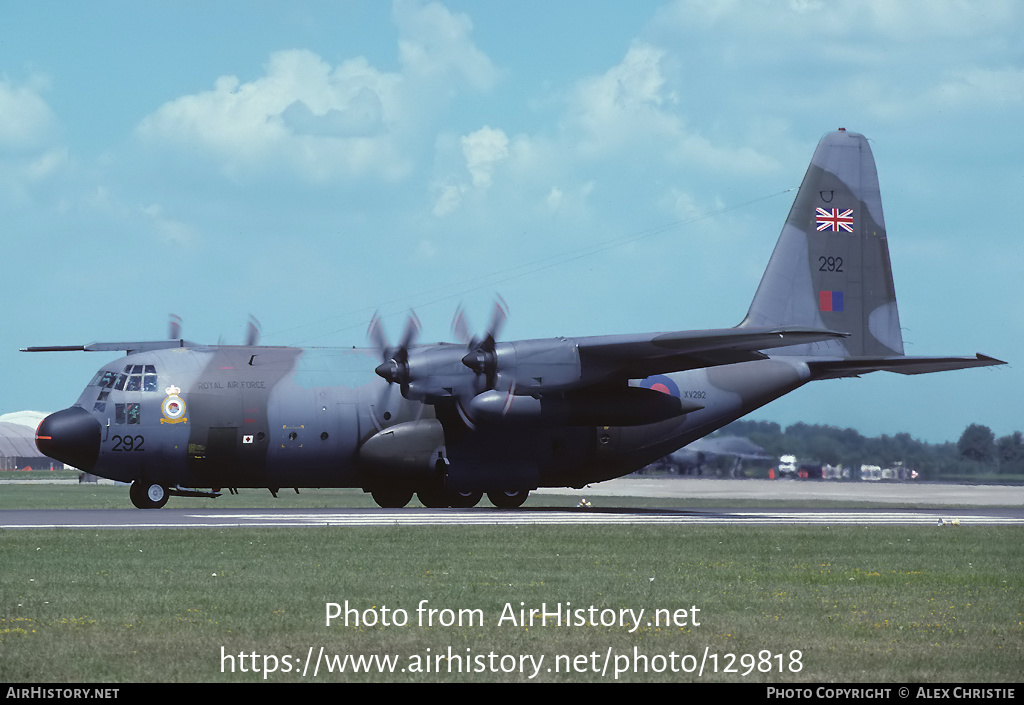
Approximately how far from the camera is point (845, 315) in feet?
133

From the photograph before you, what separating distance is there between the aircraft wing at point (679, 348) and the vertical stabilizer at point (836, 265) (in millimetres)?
6329

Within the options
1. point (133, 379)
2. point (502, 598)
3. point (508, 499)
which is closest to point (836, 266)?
point (508, 499)

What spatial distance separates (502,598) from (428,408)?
20.0 meters

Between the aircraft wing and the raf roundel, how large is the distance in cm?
1102

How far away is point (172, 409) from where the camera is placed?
34.0 meters

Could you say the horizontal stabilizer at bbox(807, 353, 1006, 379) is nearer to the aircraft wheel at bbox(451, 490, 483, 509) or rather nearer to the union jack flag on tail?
the union jack flag on tail

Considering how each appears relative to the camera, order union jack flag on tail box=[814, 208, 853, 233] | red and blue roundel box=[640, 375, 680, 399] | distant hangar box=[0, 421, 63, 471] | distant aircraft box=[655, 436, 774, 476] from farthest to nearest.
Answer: distant hangar box=[0, 421, 63, 471]
distant aircraft box=[655, 436, 774, 476]
union jack flag on tail box=[814, 208, 853, 233]
red and blue roundel box=[640, 375, 680, 399]

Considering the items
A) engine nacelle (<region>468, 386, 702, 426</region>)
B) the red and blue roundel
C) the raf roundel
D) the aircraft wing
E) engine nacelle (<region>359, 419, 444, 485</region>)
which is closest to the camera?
the aircraft wing

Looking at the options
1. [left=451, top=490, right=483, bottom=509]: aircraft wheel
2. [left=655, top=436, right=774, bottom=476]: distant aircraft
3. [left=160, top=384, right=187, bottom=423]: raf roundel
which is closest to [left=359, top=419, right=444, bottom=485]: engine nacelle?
[left=451, top=490, right=483, bottom=509]: aircraft wheel

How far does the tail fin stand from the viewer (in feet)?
132

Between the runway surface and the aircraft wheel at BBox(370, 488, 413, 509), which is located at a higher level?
the aircraft wheel at BBox(370, 488, 413, 509)

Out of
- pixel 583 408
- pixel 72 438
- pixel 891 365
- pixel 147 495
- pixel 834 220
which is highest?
pixel 834 220

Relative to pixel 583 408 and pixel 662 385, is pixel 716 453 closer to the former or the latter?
pixel 662 385

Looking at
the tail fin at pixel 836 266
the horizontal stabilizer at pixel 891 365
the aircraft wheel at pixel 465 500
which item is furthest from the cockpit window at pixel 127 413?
the horizontal stabilizer at pixel 891 365
